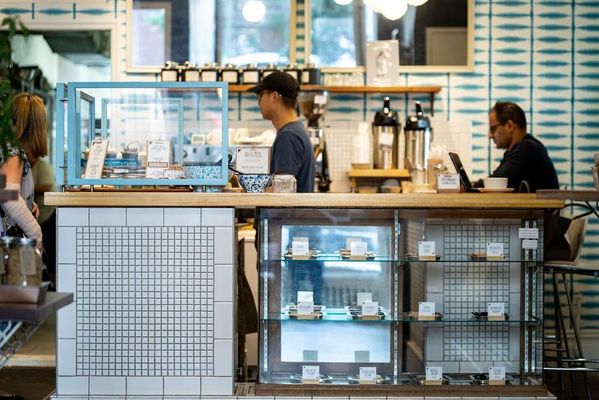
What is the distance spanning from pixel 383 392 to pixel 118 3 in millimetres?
3936

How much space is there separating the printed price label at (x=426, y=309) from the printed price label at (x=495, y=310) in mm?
251

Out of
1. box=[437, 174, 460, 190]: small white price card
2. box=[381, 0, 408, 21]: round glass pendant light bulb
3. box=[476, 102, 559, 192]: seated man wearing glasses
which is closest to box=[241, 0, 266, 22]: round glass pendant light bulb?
box=[381, 0, 408, 21]: round glass pendant light bulb

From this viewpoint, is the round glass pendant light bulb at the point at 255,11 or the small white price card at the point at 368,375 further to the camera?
the round glass pendant light bulb at the point at 255,11

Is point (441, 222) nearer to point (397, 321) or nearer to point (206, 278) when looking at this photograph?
point (397, 321)

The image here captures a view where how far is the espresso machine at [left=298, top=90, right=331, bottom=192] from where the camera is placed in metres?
6.02

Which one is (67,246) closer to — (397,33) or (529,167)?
(529,167)

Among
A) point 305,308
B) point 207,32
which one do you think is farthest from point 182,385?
point 207,32

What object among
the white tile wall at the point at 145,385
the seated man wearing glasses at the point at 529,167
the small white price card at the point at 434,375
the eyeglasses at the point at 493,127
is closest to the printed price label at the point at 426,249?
the small white price card at the point at 434,375

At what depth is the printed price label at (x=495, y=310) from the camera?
12.5 ft

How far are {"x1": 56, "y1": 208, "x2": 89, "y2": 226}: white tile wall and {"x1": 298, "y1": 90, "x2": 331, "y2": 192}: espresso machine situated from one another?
2.51 m

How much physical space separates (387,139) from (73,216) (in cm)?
288

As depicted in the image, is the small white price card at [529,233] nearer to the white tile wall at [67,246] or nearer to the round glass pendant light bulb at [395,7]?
the round glass pendant light bulb at [395,7]

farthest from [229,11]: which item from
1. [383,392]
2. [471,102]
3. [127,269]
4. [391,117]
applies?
[383,392]

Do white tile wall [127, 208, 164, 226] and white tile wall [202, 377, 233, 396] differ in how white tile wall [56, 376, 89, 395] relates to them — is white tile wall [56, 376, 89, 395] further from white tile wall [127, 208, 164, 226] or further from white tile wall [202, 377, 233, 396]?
white tile wall [127, 208, 164, 226]
